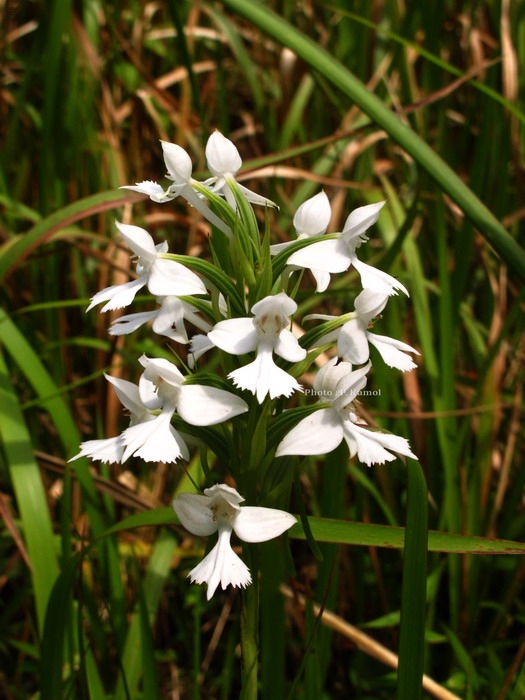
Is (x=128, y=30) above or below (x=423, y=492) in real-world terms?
above

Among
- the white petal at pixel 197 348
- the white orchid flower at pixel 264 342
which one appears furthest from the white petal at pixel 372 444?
the white petal at pixel 197 348

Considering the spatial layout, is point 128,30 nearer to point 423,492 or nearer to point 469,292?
point 469,292

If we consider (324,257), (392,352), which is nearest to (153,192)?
(324,257)

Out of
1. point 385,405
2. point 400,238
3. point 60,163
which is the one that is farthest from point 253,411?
point 60,163

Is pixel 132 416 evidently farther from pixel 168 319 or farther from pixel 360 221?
pixel 360 221

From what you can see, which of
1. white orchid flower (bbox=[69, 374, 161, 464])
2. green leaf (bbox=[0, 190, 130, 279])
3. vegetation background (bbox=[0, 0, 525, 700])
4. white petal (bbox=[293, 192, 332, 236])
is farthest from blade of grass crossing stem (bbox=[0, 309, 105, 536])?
white petal (bbox=[293, 192, 332, 236])

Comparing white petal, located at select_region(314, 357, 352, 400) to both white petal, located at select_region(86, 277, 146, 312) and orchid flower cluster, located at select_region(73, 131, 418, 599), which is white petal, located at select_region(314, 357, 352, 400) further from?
white petal, located at select_region(86, 277, 146, 312)
